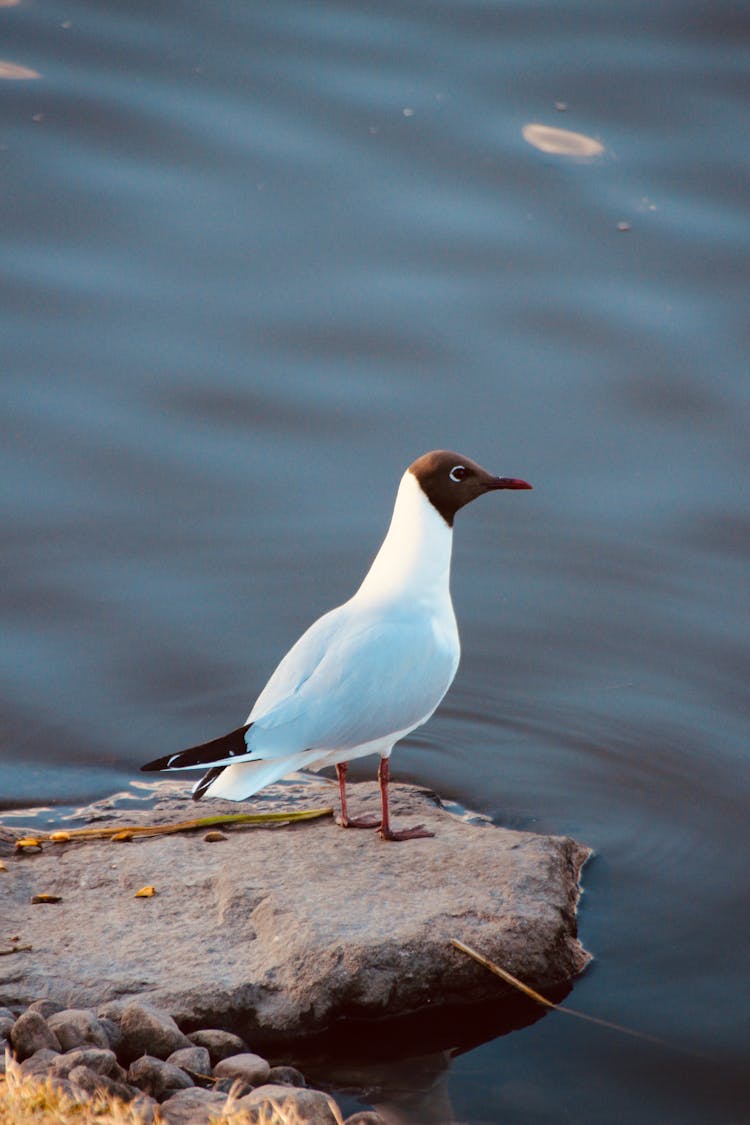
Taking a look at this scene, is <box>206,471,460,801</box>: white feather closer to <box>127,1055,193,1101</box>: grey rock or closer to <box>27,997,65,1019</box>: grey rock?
<box>27,997,65,1019</box>: grey rock

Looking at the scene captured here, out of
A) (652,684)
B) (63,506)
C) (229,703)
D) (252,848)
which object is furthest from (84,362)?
(252,848)

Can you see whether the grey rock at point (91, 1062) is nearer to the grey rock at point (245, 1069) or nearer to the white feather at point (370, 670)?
the grey rock at point (245, 1069)

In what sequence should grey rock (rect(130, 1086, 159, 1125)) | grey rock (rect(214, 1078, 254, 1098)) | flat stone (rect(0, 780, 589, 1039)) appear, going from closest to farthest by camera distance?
grey rock (rect(130, 1086, 159, 1125)), grey rock (rect(214, 1078, 254, 1098)), flat stone (rect(0, 780, 589, 1039))

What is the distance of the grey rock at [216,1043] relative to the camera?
410 cm

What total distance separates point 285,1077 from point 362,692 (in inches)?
52.6

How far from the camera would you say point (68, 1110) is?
3.51 m

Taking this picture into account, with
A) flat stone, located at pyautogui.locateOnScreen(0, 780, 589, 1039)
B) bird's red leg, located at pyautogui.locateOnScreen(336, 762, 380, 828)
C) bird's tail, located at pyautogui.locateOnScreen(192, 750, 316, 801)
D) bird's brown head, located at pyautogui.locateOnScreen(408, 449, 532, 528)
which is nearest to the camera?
flat stone, located at pyautogui.locateOnScreen(0, 780, 589, 1039)

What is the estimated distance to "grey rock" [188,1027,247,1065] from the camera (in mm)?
4102

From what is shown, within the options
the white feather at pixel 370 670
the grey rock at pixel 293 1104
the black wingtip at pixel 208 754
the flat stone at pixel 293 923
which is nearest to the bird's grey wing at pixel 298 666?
the white feather at pixel 370 670

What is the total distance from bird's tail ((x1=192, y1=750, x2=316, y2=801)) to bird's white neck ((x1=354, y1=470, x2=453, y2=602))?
24.5 inches

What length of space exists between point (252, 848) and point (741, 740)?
Result: 212 centimetres

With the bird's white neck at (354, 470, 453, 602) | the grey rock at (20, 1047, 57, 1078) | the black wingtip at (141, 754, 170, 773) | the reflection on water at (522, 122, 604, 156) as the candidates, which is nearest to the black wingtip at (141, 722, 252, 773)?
the black wingtip at (141, 754, 170, 773)

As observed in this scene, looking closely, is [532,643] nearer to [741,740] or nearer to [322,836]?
[741,740]

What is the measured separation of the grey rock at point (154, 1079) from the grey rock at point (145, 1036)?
151mm
